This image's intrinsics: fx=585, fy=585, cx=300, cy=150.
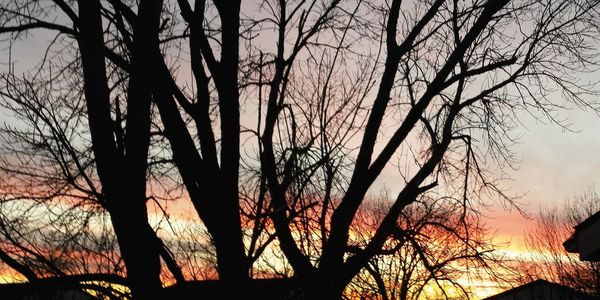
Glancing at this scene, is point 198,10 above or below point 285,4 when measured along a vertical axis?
below

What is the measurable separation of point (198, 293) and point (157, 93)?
9.33ft

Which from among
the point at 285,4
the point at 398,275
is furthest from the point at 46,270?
the point at 398,275

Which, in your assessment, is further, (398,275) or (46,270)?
(398,275)

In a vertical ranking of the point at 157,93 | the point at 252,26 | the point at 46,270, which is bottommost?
the point at 46,270

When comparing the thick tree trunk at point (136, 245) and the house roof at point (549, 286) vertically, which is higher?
the house roof at point (549, 286)

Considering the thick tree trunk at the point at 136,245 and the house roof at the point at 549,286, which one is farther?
the house roof at the point at 549,286

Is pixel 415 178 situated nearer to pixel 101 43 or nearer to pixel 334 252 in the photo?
pixel 334 252

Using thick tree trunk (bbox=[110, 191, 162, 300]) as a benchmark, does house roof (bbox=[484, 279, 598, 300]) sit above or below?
above

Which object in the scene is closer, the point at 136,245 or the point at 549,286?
the point at 136,245

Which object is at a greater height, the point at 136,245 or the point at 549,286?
the point at 549,286

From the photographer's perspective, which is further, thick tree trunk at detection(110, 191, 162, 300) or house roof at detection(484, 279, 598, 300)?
house roof at detection(484, 279, 598, 300)

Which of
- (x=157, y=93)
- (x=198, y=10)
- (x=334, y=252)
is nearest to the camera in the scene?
(x=157, y=93)

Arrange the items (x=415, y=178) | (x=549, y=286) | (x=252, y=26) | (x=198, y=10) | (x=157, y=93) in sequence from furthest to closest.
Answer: (x=549, y=286), (x=252, y=26), (x=415, y=178), (x=198, y=10), (x=157, y=93)

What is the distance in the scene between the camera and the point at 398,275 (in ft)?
91.8
